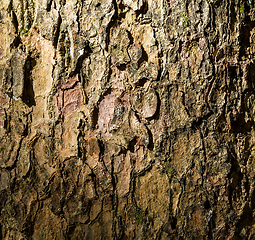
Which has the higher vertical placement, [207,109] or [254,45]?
[254,45]

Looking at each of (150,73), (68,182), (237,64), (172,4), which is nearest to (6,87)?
(68,182)

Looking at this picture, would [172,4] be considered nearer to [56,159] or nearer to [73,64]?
[73,64]

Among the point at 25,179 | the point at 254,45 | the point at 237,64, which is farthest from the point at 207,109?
the point at 25,179

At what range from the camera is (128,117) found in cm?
80

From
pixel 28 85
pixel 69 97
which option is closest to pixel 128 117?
pixel 69 97

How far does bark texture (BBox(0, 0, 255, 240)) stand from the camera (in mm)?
783

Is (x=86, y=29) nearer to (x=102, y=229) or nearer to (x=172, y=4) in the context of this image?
(x=172, y=4)

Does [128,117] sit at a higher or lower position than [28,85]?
lower

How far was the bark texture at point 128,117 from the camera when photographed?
783 millimetres

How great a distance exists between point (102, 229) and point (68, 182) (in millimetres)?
196

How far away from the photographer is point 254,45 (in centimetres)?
83

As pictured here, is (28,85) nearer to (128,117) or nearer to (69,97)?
(69,97)

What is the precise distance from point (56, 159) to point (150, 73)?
1.39 ft

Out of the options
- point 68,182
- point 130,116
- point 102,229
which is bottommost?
point 102,229
